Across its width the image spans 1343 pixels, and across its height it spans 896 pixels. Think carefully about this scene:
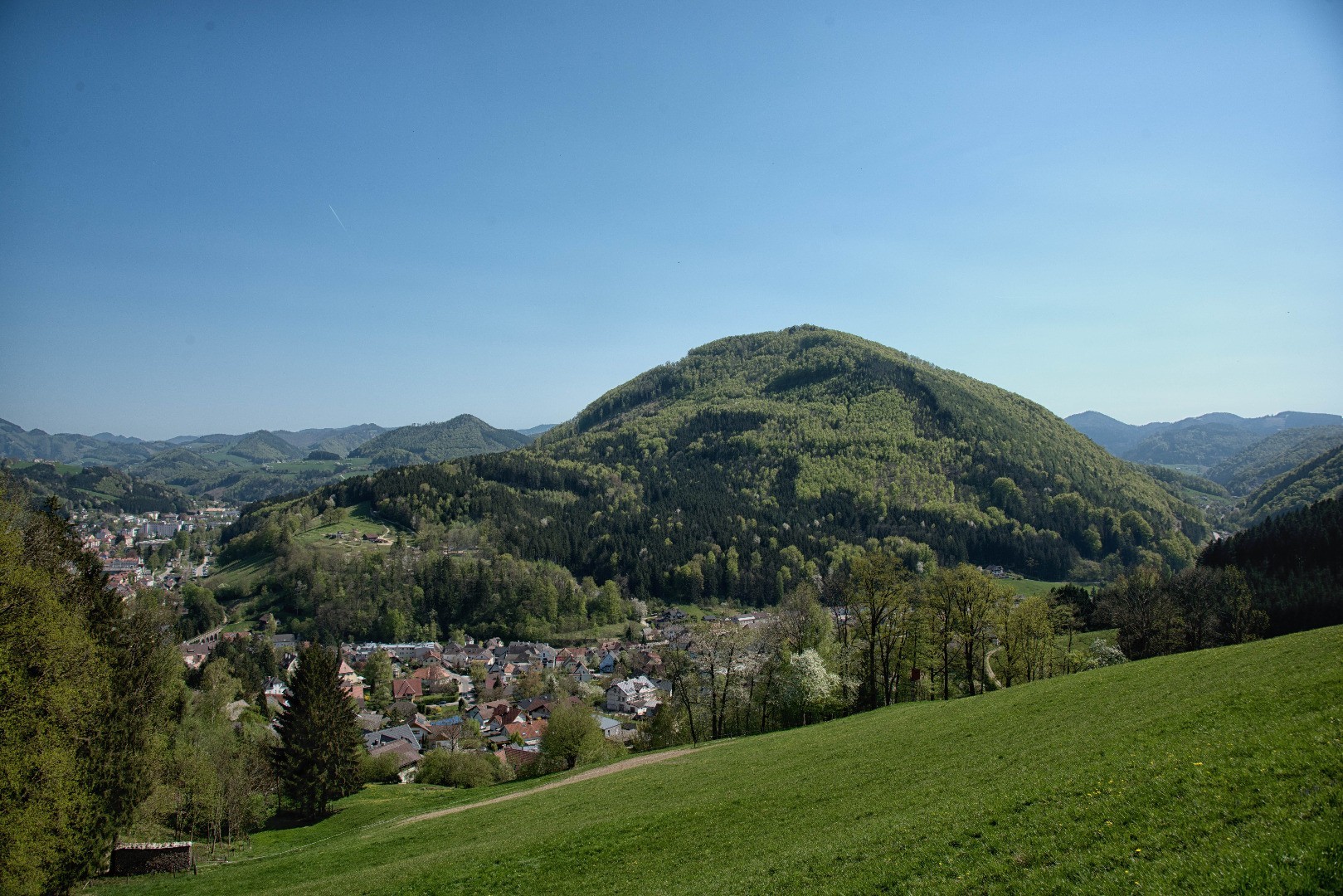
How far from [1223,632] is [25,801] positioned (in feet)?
289

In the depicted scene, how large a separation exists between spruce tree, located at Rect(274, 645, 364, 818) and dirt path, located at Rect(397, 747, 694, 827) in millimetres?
16319

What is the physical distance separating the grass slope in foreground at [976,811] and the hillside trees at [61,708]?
5.08 m

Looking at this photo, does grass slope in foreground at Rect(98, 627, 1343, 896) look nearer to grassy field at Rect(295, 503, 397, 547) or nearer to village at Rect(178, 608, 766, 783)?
village at Rect(178, 608, 766, 783)

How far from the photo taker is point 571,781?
36281mm

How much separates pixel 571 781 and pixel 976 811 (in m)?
28.2

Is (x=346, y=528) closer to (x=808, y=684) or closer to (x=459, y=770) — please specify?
Answer: (x=459, y=770)

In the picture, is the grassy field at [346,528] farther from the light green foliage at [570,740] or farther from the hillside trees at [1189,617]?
the hillside trees at [1189,617]

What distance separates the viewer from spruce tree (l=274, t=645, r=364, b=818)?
48.2 metres

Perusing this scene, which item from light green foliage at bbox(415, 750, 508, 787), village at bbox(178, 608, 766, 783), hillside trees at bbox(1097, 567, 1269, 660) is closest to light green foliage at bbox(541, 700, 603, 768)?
village at bbox(178, 608, 766, 783)

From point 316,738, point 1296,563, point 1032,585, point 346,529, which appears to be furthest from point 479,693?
point 1032,585

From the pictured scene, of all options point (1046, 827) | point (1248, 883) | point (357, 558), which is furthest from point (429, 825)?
point (357, 558)

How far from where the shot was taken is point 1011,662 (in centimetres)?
5109

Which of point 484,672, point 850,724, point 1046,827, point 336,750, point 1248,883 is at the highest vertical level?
point 1248,883

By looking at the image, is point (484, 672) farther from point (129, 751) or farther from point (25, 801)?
point (25, 801)
